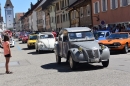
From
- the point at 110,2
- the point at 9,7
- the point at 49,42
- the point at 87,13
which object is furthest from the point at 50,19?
the point at 9,7

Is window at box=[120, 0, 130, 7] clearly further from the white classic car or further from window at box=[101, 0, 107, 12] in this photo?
the white classic car

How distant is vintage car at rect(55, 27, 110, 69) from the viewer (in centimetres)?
1253

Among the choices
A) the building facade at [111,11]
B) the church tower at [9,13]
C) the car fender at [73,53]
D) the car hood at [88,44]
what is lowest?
the car fender at [73,53]

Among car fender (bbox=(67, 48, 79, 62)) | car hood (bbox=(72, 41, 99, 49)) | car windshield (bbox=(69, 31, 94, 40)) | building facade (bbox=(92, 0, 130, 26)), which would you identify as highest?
building facade (bbox=(92, 0, 130, 26))

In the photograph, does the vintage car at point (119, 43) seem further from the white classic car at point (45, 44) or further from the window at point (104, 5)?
the window at point (104, 5)

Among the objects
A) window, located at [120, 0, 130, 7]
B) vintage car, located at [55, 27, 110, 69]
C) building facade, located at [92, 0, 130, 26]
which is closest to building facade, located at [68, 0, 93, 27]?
building facade, located at [92, 0, 130, 26]

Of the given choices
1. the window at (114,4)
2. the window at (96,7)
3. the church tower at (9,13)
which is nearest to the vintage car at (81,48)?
the window at (114,4)

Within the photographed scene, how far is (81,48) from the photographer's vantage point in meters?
12.6

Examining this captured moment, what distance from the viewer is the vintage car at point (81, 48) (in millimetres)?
12531

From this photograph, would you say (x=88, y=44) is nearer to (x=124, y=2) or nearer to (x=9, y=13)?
(x=124, y=2)

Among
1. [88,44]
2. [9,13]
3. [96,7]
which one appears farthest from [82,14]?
[9,13]

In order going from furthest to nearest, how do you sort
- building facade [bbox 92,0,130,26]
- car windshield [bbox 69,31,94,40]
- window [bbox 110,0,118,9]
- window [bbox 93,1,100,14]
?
window [bbox 93,1,100,14] → window [bbox 110,0,118,9] → building facade [bbox 92,0,130,26] → car windshield [bbox 69,31,94,40]

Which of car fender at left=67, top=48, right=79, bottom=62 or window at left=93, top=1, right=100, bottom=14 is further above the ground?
window at left=93, top=1, right=100, bottom=14

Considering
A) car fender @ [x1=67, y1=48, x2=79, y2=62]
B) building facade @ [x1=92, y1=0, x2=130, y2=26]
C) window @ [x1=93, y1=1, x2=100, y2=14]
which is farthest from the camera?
window @ [x1=93, y1=1, x2=100, y2=14]
